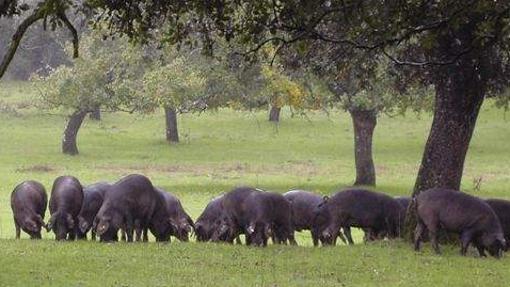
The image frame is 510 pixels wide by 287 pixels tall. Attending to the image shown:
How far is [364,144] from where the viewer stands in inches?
1543

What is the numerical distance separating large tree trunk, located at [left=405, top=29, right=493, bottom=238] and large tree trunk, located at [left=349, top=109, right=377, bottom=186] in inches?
769

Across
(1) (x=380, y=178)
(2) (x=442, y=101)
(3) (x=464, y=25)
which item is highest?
(3) (x=464, y=25)

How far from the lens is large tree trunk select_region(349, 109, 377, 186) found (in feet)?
128

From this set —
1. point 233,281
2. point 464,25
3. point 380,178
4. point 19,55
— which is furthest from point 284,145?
point 233,281

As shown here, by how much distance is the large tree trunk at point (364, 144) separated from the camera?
128 ft

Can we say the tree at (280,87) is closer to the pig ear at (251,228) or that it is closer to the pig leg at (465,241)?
the pig ear at (251,228)

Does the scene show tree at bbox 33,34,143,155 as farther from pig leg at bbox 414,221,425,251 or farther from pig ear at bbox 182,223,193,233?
pig leg at bbox 414,221,425,251

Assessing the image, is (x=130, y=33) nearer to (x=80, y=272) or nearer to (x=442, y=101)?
(x=80, y=272)

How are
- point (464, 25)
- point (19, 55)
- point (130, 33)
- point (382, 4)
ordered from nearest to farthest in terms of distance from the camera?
point (130, 33) → point (382, 4) → point (464, 25) → point (19, 55)

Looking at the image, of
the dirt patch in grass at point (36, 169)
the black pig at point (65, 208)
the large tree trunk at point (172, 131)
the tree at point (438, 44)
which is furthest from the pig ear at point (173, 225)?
the large tree trunk at point (172, 131)

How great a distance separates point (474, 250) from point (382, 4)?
17.4ft

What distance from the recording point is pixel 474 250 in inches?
739

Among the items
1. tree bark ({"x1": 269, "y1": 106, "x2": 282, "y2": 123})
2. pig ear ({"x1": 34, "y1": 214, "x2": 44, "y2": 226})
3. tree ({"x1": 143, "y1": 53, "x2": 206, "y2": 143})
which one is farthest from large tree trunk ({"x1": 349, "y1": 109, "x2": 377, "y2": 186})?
tree bark ({"x1": 269, "y1": 106, "x2": 282, "y2": 123})

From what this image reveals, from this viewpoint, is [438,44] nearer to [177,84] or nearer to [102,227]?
[102,227]
